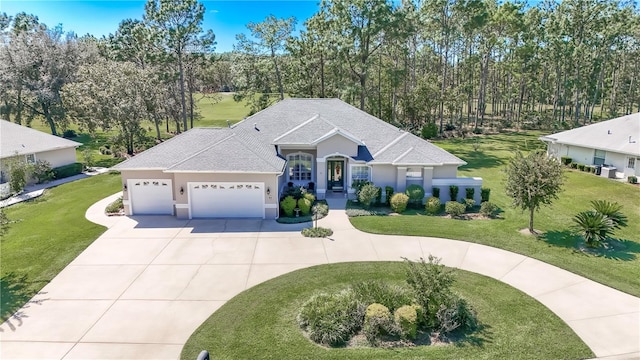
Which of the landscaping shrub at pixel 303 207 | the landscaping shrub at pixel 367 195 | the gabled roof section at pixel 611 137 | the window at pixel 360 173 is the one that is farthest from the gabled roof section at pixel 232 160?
the gabled roof section at pixel 611 137

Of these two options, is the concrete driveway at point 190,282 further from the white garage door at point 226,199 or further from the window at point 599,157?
the window at point 599,157

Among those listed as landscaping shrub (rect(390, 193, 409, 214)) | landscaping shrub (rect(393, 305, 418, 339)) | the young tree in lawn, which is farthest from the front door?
landscaping shrub (rect(393, 305, 418, 339))

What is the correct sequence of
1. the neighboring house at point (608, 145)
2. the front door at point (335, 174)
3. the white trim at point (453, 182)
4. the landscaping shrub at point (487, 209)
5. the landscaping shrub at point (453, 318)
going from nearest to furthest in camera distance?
the landscaping shrub at point (453, 318) → the landscaping shrub at point (487, 209) → the white trim at point (453, 182) → the front door at point (335, 174) → the neighboring house at point (608, 145)

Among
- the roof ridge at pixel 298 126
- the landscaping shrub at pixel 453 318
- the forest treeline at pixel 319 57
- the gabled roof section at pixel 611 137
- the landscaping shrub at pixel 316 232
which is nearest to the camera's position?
the landscaping shrub at pixel 453 318

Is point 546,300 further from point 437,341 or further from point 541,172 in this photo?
point 541,172

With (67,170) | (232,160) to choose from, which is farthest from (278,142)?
(67,170)

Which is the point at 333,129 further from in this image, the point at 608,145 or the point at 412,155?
the point at 608,145

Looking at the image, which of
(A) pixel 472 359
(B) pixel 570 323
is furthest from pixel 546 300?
(A) pixel 472 359
